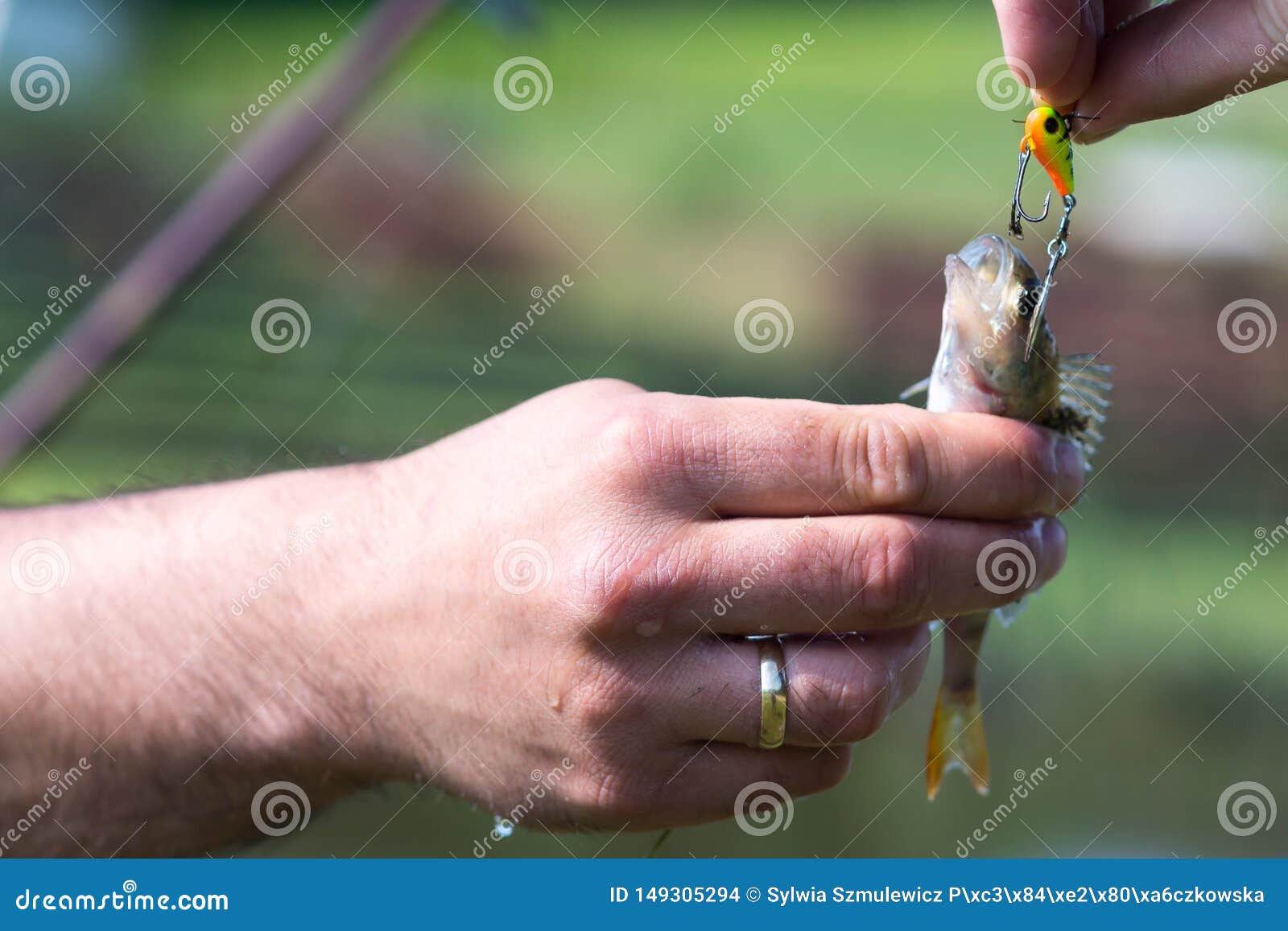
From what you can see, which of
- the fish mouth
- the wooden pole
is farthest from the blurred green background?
the fish mouth

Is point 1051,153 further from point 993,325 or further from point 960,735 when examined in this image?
point 960,735

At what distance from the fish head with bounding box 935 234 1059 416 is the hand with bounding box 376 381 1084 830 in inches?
7.5

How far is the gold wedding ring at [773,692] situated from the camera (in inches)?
44.3

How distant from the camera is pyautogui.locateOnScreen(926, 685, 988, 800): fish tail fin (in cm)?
167

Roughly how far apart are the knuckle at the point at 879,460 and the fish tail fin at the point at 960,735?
0.66m

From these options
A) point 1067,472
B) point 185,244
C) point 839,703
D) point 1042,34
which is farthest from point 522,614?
point 185,244

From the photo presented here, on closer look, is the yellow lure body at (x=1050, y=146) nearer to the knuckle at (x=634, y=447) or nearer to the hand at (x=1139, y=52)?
the hand at (x=1139, y=52)

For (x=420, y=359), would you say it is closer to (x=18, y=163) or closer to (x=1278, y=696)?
(x=18, y=163)

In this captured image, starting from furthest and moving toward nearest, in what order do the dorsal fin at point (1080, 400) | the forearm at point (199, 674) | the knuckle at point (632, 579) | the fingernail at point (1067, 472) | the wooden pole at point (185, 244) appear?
the wooden pole at point (185, 244) → the dorsal fin at point (1080, 400) → the fingernail at point (1067, 472) → the forearm at point (199, 674) → the knuckle at point (632, 579)

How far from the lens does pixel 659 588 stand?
1.07m

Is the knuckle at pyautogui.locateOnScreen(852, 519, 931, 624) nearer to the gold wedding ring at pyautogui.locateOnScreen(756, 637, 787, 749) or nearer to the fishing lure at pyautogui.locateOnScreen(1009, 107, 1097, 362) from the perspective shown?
the gold wedding ring at pyautogui.locateOnScreen(756, 637, 787, 749)

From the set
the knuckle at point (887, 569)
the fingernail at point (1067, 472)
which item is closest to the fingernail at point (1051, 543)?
the fingernail at point (1067, 472)

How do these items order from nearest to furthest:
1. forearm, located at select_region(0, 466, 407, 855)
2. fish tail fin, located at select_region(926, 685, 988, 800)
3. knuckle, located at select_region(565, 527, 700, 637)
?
knuckle, located at select_region(565, 527, 700, 637) → forearm, located at select_region(0, 466, 407, 855) → fish tail fin, located at select_region(926, 685, 988, 800)

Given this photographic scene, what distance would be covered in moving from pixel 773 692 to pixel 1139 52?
0.87m
